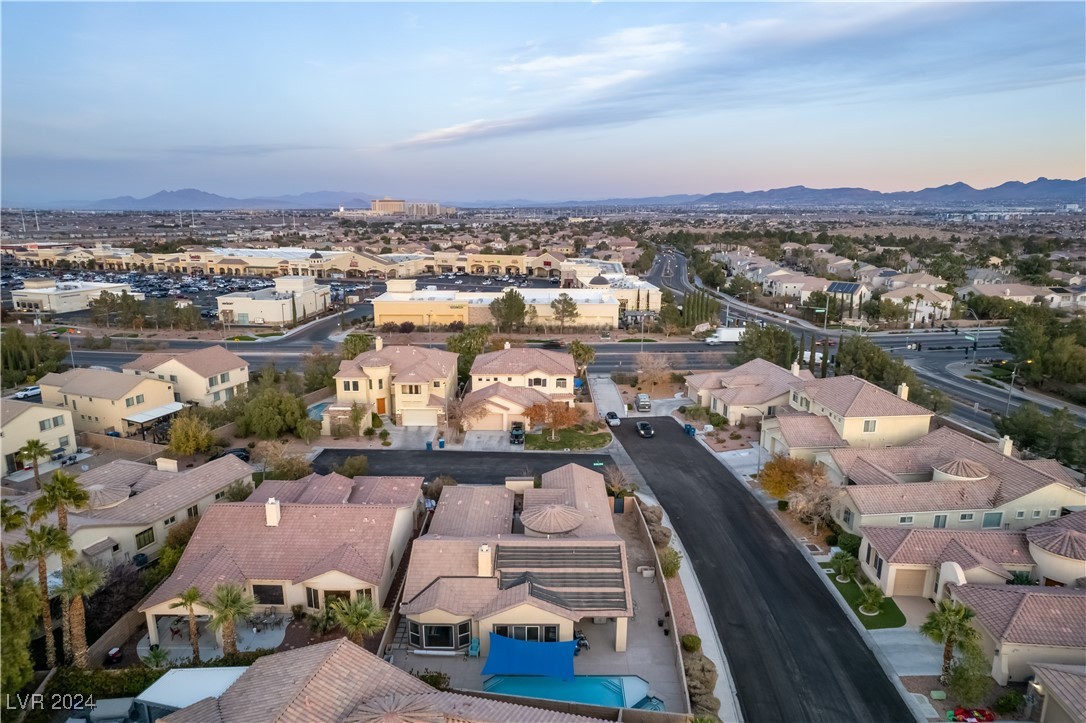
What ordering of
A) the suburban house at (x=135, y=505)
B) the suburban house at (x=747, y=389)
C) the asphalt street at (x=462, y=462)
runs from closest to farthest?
the suburban house at (x=135, y=505), the asphalt street at (x=462, y=462), the suburban house at (x=747, y=389)

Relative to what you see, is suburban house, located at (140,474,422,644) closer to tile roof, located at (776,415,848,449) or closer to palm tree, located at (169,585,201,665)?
palm tree, located at (169,585,201,665)

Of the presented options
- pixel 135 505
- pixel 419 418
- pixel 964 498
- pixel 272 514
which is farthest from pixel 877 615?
pixel 135 505

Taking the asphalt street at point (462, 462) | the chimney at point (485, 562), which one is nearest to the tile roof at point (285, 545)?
the chimney at point (485, 562)

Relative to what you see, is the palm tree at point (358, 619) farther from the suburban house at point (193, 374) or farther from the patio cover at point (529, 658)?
the suburban house at point (193, 374)

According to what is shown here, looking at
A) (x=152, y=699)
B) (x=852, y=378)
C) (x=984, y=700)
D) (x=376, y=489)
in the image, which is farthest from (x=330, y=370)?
(x=984, y=700)

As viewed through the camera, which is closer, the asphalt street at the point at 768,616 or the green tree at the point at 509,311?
the asphalt street at the point at 768,616

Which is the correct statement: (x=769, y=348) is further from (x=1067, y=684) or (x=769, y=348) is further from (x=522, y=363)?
(x=1067, y=684)

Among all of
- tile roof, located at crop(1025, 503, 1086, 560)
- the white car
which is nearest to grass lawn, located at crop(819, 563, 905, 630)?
tile roof, located at crop(1025, 503, 1086, 560)
